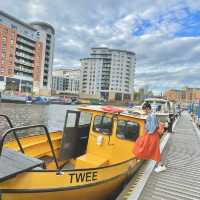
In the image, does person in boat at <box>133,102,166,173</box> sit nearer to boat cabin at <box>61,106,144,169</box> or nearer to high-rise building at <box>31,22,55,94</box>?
boat cabin at <box>61,106,144,169</box>

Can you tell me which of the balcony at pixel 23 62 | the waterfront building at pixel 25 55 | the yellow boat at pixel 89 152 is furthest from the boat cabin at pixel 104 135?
the balcony at pixel 23 62

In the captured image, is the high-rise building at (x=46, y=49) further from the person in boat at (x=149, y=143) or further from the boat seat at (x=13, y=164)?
the boat seat at (x=13, y=164)

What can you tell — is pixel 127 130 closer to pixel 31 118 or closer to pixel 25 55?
pixel 31 118

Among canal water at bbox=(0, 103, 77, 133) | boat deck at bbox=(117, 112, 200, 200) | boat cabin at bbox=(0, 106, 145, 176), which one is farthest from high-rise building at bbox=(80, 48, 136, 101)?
boat cabin at bbox=(0, 106, 145, 176)

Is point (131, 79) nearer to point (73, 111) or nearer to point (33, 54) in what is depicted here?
point (33, 54)

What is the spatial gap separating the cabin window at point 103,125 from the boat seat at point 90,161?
2.43ft

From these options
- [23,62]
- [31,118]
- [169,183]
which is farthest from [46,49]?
[169,183]

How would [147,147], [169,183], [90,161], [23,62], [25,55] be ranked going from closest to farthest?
1. [169,183]
2. [147,147]
3. [90,161]
4. [23,62]
5. [25,55]

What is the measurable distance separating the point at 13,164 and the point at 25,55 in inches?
3553

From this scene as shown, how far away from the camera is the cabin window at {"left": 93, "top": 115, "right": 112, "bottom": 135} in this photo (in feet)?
24.2

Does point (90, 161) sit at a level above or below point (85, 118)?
below

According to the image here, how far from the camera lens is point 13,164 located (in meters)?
4.24

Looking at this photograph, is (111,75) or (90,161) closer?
(90,161)

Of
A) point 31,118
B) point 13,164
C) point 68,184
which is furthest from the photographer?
point 31,118
